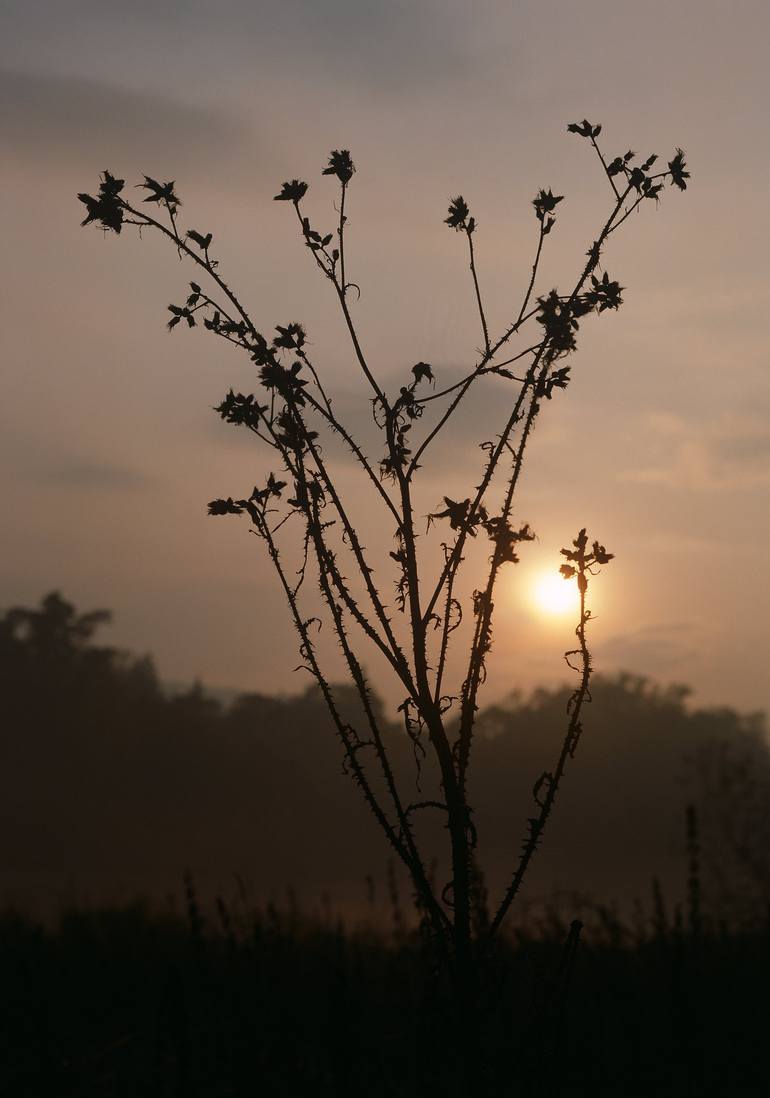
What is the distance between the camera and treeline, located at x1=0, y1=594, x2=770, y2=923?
65438 millimetres

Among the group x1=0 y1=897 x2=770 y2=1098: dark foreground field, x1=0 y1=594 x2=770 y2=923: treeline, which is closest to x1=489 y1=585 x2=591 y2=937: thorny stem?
x1=0 y1=897 x2=770 y2=1098: dark foreground field

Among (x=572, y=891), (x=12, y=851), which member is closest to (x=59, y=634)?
(x=12, y=851)

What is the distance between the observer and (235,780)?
6812 cm

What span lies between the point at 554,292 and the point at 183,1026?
323cm

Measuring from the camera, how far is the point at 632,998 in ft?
29.4

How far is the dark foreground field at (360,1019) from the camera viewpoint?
560 centimetres

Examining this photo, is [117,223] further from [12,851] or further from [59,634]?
[12,851]

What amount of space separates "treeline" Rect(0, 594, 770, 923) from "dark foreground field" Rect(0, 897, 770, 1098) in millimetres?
51712

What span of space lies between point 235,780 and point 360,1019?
6136cm

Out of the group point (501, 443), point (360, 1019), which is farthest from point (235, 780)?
point (501, 443)

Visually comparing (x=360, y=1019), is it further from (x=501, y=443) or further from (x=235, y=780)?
(x=235, y=780)

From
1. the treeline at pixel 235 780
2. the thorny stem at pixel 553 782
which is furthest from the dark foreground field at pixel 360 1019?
the treeline at pixel 235 780

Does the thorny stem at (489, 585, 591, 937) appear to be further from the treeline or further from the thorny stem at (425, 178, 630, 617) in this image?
the treeline

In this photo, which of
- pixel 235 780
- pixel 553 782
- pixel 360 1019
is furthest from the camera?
pixel 235 780
